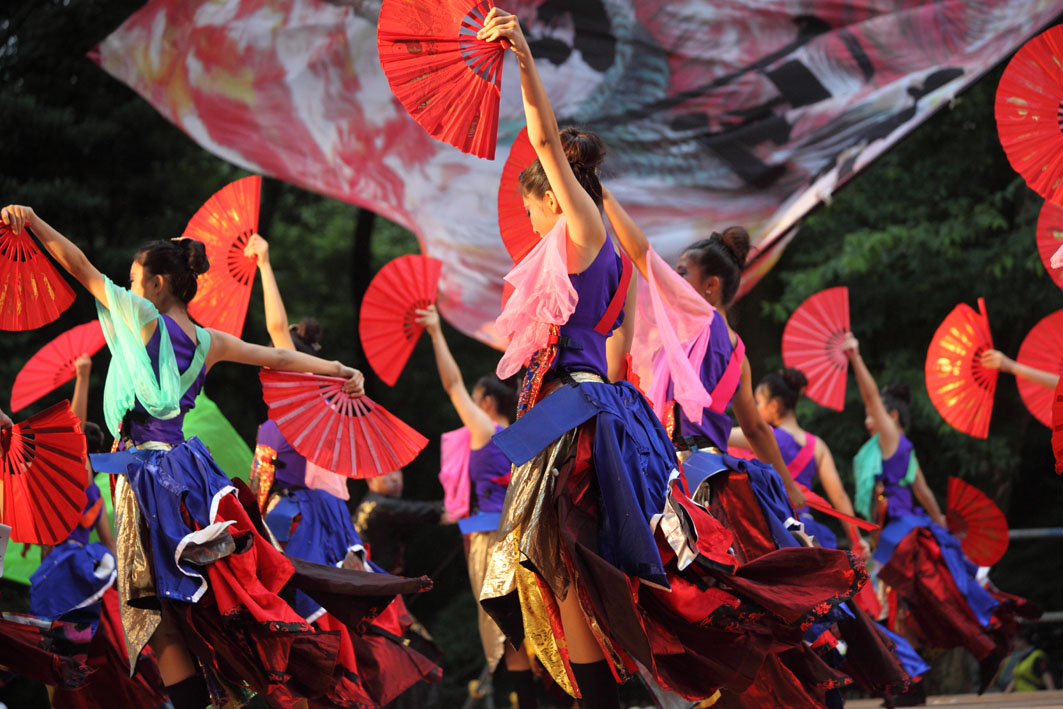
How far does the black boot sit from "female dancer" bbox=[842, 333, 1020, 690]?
3638mm

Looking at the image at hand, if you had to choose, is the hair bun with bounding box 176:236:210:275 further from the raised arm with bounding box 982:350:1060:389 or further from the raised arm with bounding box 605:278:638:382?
the raised arm with bounding box 982:350:1060:389

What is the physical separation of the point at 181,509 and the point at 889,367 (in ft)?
26.3

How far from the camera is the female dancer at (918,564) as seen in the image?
6484mm

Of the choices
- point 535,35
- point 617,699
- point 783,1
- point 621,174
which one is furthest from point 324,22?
point 617,699

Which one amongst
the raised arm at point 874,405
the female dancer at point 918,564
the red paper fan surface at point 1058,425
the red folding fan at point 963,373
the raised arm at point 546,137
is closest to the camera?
the raised arm at point 546,137

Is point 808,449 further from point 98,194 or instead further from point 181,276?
point 98,194

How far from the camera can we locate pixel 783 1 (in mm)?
8086

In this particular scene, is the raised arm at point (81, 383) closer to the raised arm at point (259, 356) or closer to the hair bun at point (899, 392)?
the raised arm at point (259, 356)

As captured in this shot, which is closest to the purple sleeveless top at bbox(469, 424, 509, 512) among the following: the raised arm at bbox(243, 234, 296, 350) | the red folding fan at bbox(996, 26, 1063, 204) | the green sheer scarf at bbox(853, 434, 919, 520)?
the raised arm at bbox(243, 234, 296, 350)

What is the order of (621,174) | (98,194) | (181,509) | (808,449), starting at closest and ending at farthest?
1. (181,509)
2. (808,449)
3. (621,174)
4. (98,194)

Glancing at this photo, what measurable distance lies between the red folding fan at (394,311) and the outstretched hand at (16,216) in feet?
6.90

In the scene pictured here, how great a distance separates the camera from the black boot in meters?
3.04

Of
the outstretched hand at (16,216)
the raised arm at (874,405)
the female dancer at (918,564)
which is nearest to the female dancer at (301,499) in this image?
the outstretched hand at (16,216)

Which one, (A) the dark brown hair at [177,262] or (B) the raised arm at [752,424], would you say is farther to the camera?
(B) the raised arm at [752,424]
